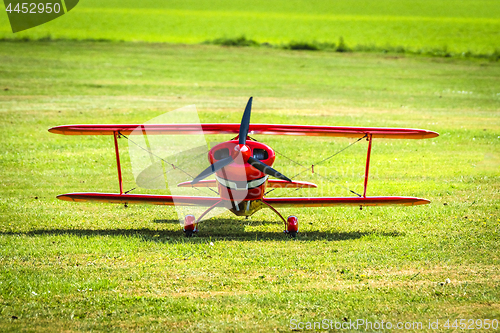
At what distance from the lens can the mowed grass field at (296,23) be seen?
57375 mm

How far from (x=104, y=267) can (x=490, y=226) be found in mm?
7521

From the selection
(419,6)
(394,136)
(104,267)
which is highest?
(419,6)

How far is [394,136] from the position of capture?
1058cm

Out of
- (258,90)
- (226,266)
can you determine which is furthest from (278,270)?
(258,90)

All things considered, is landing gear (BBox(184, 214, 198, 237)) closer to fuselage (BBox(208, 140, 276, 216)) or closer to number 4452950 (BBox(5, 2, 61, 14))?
fuselage (BBox(208, 140, 276, 216))

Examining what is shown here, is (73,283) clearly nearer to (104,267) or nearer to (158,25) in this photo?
(104,267)

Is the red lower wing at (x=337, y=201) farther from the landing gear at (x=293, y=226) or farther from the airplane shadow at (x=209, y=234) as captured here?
A: the airplane shadow at (x=209, y=234)

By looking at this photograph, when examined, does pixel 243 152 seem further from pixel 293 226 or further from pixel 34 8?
pixel 34 8

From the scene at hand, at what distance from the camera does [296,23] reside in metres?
75.1

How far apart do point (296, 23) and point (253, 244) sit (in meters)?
69.0

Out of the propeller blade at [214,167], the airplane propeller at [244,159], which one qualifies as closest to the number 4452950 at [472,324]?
the airplane propeller at [244,159]

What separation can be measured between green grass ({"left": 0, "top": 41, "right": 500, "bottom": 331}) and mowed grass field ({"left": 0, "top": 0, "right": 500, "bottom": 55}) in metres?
33.4

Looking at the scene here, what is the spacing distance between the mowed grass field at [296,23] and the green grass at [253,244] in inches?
1315

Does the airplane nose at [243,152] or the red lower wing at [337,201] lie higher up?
the airplane nose at [243,152]
